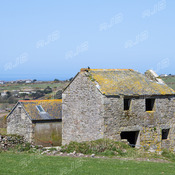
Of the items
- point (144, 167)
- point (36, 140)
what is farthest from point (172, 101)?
point (36, 140)

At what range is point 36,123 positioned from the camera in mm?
34094

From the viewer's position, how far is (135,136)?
25266 mm

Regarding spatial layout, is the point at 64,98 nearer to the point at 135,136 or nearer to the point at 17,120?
the point at 135,136

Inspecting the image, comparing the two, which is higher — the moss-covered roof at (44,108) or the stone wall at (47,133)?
the moss-covered roof at (44,108)

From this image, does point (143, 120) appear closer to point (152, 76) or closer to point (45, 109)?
point (152, 76)

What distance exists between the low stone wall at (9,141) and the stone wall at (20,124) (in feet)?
33.3

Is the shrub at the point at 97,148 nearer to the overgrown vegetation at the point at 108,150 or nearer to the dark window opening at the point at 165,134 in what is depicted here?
the overgrown vegetation at the point at 108,150

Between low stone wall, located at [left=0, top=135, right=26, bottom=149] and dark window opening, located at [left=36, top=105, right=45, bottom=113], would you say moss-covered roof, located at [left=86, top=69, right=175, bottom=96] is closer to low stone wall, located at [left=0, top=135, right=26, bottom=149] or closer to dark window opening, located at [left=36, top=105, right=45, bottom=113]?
low stone wall, located at [left=0, top=135, right=26, bottom=149]

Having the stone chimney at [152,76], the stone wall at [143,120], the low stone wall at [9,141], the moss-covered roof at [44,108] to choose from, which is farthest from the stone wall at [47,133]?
the stone wall at [143,120]

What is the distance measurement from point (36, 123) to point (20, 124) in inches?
72.1

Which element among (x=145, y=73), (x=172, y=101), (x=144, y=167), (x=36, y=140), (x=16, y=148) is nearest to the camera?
(x=144, y=167)

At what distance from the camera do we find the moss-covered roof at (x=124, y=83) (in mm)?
24802

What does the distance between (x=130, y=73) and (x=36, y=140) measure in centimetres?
1196

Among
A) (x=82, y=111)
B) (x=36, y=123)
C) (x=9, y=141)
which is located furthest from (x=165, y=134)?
(x=36, y=123)
